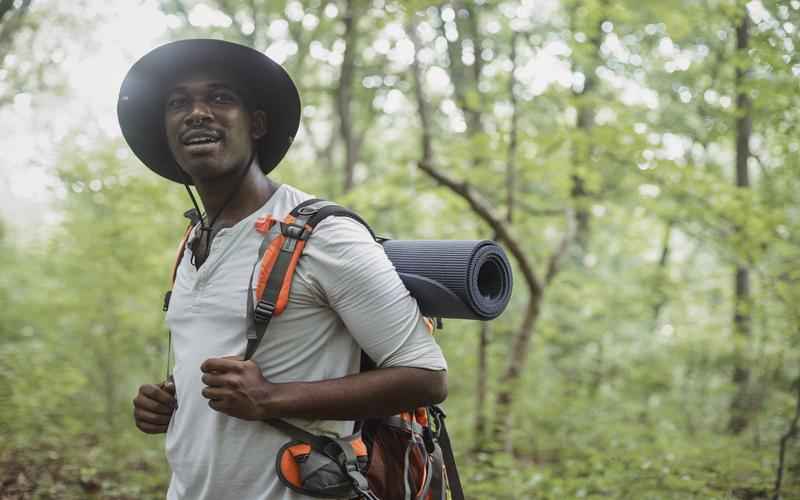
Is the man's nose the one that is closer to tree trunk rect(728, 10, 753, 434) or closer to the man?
the man

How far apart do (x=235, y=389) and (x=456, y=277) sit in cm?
61

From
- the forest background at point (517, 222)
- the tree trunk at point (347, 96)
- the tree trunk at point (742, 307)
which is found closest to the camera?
the forest background at point (517, 222)

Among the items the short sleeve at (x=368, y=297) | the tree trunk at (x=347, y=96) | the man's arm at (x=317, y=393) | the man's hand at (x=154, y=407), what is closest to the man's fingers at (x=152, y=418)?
the man's hand at (x=154, y=407)

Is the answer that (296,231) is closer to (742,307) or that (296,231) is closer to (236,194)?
(236,194)

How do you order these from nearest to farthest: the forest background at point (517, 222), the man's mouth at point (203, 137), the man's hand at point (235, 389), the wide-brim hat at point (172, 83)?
the man's hand at point (235, 389) → the man's mouth at point (203, 137) → the wide-brim hat at point (172, 83) → the forest background at point (517, 222)

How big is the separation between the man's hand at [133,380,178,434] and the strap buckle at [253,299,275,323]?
51cm

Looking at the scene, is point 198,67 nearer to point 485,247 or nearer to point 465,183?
point 485,247

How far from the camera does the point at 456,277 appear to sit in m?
1.69

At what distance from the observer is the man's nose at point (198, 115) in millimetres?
1928

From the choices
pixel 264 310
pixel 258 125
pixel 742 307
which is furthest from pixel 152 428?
pixel 742 307

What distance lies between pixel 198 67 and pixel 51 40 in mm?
11728

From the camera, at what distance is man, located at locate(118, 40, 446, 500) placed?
5.42 ft

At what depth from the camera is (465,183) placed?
6.61 metres

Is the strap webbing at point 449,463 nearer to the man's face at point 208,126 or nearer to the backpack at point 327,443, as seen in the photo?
the backpack at point 327,443
